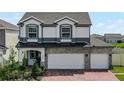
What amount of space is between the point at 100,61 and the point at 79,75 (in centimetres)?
155

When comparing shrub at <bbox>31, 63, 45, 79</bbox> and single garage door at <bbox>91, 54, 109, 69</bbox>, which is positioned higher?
single garage door at <bbox>91, 54, 109, 69</bbox>

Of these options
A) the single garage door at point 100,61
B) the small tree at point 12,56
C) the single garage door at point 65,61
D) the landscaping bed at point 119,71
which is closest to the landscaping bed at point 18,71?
the small tree at point 12,56

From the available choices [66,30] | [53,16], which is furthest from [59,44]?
[66,30]

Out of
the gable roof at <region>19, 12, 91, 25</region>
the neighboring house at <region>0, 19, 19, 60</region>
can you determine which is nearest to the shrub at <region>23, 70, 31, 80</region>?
the neighboring house at <region>0, 19, 19, 60</region>

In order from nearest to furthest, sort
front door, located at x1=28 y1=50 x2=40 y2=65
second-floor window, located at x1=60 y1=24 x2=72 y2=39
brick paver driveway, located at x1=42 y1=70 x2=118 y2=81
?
front door, located at x1=28 y1=50 x2=40 y2=65, brick paver driveway, located at x1=42 y1=70 x2=118 y2=81, second-floor window, located at x1=60 y1=24 x2=72 y2=39

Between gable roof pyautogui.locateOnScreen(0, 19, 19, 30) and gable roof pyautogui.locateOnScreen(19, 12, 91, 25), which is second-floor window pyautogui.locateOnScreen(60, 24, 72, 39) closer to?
gable roof pyautogui.locateOnScreen(19, 12, 91, 25)

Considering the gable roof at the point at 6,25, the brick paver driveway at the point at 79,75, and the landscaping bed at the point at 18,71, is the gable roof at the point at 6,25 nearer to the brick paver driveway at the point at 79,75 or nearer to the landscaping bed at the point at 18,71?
the landscaping bed at the point at 18,71

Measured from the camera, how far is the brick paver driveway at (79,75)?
8891mm

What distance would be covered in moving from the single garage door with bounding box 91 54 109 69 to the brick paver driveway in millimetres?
285

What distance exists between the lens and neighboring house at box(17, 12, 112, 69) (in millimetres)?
8945

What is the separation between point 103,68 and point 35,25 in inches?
118
